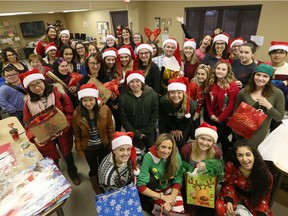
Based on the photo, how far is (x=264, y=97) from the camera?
1.97 meters

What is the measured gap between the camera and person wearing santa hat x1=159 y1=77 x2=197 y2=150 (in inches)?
85.6

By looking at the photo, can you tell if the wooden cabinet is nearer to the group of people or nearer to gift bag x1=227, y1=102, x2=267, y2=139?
the group of people

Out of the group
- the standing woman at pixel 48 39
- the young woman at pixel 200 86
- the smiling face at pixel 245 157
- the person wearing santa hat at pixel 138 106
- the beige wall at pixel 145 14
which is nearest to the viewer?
the smiling face at pixel 245 157

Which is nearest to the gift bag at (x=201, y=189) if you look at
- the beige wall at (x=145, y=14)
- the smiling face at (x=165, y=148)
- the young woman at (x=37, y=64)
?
the smiling face at (x=165, y=148)

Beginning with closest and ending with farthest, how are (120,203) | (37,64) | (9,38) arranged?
(120,203), (37,64), (9,38)

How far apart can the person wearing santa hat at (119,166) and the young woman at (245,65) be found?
163 centimetres

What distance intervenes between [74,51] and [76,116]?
5.44 feet

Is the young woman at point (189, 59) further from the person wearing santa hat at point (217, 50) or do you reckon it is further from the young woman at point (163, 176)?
the young woman at point (163, 176)

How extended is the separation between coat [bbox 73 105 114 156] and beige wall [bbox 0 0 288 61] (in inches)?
167

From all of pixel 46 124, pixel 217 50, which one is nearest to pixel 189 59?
pixel 217 50

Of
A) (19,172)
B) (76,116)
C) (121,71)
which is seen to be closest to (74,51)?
(121,71)

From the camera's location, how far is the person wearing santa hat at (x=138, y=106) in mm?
2156

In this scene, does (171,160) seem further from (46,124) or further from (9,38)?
(9,38)

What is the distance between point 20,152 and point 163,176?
4.32 feet
